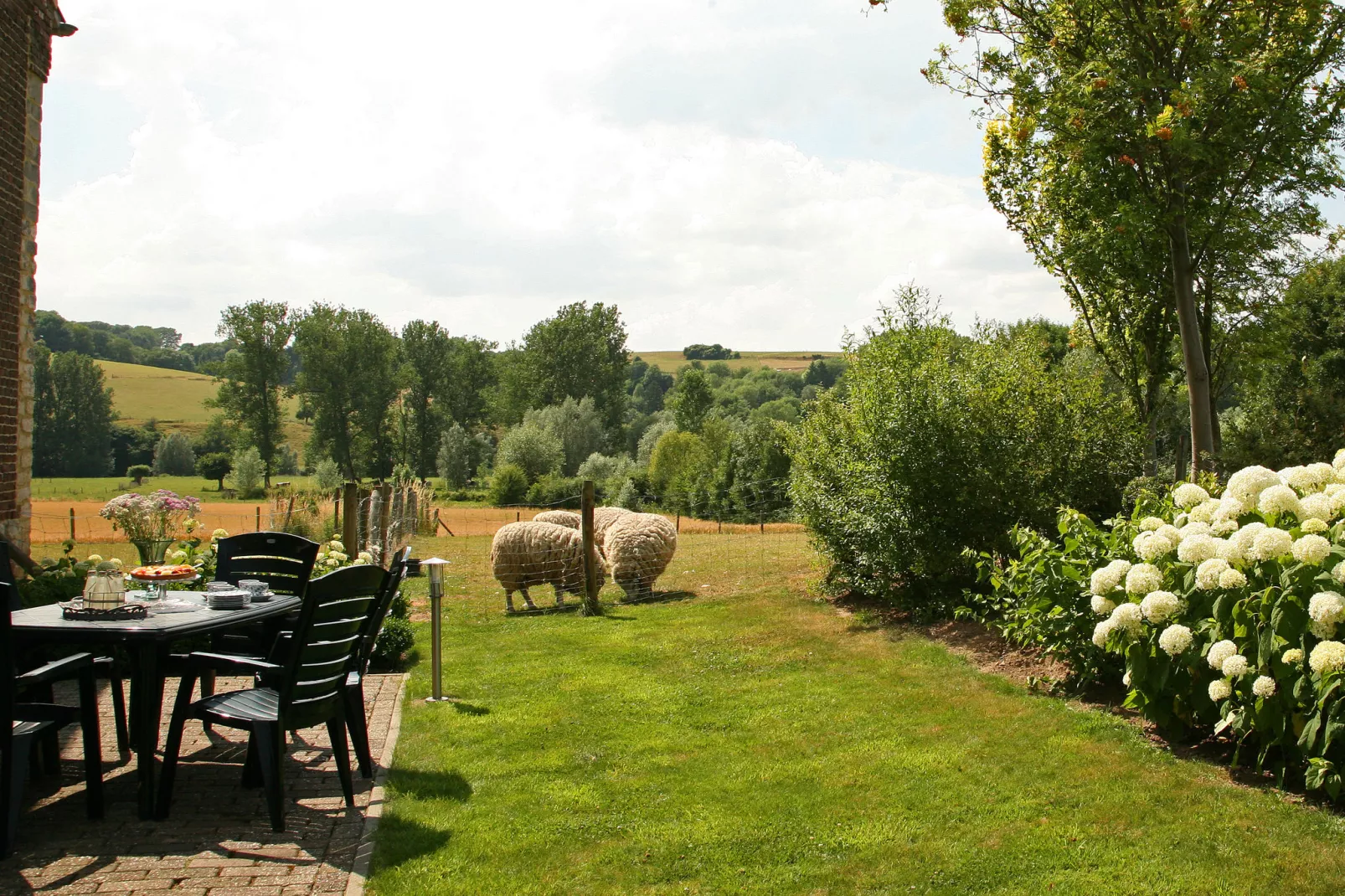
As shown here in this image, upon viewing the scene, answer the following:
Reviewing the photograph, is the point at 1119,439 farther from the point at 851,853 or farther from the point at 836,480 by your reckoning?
the point at 851,853

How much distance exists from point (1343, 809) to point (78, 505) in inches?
1639

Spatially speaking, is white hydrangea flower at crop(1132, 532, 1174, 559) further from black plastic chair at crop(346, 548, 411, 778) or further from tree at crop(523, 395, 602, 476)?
tree at crop(523, 395, 602, 476)

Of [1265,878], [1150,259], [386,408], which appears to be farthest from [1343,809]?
[386,408]

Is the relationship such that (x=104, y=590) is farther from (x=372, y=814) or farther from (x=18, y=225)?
(x=18, y=225)

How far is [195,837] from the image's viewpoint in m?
4.49

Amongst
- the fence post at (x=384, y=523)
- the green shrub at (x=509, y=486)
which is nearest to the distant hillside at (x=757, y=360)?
the green shrub at (x=509, y=486)

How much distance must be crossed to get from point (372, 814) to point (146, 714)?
1216mm

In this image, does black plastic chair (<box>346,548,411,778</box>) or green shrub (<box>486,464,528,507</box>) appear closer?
black plastic chair (<box>346,548,411,778</box>)

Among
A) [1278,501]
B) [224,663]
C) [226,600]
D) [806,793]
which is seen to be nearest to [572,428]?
[226,600]

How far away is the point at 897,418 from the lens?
995 centimetres

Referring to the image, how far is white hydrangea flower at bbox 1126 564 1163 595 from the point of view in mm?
5484

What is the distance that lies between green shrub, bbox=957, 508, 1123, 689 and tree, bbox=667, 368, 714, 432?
2199 inches

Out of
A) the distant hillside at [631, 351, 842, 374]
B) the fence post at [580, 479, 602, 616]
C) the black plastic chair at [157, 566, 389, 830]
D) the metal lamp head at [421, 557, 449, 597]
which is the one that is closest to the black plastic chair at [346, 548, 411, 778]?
the black plastic chair at [157, 566, 389, 830]

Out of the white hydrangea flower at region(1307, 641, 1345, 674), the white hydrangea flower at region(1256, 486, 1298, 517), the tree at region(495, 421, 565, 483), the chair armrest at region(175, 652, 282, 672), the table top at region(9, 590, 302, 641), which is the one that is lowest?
the chair armrest at region(175, 652, 282, 672)
